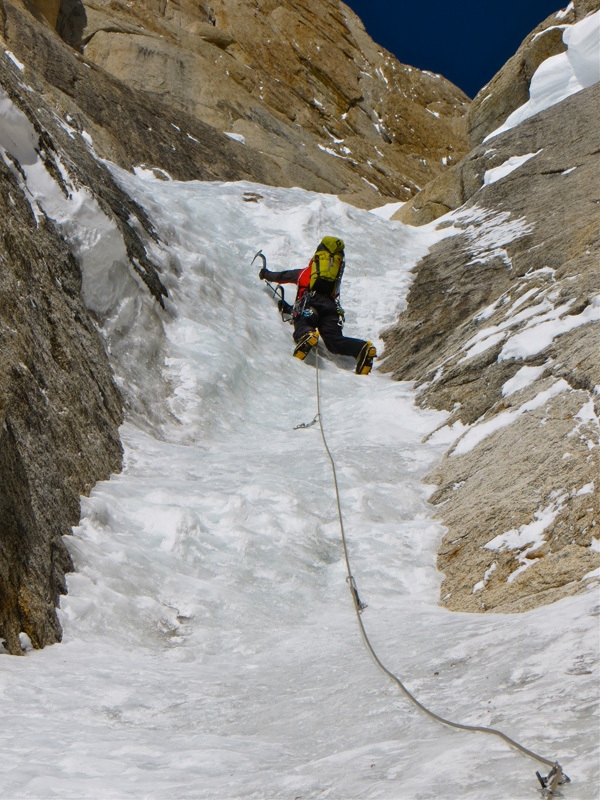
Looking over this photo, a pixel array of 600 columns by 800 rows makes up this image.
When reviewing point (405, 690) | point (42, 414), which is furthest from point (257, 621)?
point (42, 414)

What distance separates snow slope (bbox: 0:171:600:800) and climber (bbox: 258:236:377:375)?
0.92 ft

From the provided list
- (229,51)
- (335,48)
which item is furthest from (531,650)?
(335,48)

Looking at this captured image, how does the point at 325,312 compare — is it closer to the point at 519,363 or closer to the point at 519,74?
the point at 519,363

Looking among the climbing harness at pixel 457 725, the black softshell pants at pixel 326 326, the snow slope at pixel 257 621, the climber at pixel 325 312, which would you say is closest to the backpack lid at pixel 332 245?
the climber at pixel 325 312

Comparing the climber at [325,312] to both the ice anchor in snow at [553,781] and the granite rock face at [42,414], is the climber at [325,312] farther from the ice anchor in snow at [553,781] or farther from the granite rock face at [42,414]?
the ice anchor in snow at [553,781]

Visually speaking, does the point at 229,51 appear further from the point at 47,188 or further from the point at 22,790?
the point at 22,790

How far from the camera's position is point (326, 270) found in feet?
32.8

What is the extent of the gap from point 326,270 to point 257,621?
20.9ft

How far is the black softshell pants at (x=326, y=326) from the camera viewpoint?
9.63 m

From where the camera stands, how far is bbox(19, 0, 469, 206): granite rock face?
73.6ft

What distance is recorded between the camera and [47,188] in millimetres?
7184

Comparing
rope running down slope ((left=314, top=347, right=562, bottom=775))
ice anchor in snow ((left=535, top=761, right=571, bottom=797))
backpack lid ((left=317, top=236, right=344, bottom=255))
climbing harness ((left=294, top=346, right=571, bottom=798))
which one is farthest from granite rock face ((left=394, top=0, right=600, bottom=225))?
ice anchor in snow ((left=535, top=761, right=571, bottom=797))

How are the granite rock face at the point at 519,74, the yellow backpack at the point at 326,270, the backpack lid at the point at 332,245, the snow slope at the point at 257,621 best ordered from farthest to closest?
the granite rock face at the point at 519,74 < the backpack lid at the point at 332,245 < the yellow backpack at the point at 326,270 < the snow slope at the point at 257,621

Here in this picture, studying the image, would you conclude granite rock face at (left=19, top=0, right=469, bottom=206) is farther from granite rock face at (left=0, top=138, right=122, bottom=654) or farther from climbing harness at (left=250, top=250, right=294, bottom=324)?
granite rock face at (left=0, top=138, right=122, bottom=654)
